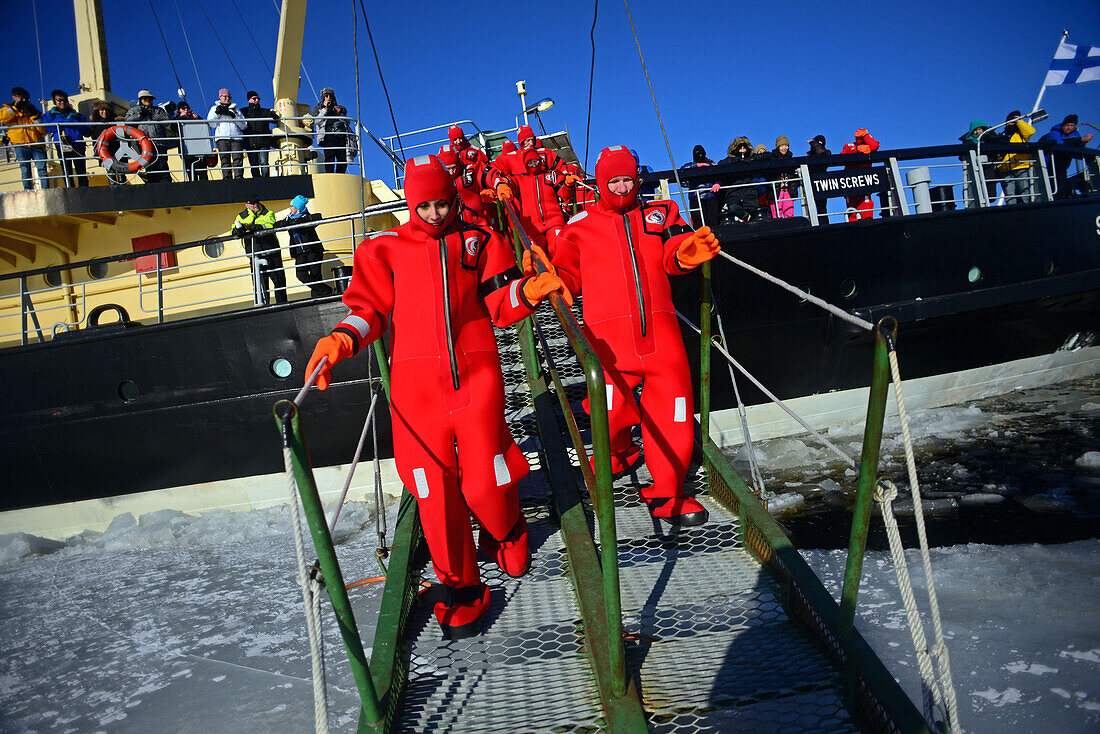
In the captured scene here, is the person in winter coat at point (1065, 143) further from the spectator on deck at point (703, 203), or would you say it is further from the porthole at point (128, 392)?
the porthole at point (128, 392)

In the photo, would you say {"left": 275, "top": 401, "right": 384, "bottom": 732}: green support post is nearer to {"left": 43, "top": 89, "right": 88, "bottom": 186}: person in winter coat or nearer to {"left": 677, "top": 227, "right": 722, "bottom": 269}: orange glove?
{"left": 677, "top": 227, "right": 722, "bottom": 269}: orange glove

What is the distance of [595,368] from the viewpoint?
1942 millimetres

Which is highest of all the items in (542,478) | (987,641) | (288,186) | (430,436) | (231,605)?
(288,186)

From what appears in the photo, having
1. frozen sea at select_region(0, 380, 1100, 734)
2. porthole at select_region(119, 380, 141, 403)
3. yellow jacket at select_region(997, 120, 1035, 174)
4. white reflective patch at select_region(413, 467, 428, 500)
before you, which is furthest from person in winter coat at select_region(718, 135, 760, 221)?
porthole at select_region(119, 380, 141, 403)

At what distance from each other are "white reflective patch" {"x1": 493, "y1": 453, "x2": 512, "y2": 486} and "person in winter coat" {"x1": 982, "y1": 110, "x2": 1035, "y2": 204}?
267 inches

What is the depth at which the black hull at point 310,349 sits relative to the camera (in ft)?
19.6

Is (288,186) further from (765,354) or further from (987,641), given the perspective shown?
(987,641)

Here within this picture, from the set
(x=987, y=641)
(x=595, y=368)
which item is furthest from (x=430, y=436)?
(x=987, y=641)

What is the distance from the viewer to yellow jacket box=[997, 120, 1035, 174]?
7.10 m

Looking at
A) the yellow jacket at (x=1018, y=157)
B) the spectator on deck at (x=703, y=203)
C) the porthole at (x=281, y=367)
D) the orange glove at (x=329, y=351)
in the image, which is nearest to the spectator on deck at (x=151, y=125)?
the porthole at (x=281, y=367)

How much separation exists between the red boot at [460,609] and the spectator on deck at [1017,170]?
706 cm

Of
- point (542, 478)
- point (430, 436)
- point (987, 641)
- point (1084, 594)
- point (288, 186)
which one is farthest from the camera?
point (288, 186)

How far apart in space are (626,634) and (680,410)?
1154 mm

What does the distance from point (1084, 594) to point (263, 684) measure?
157 inches
